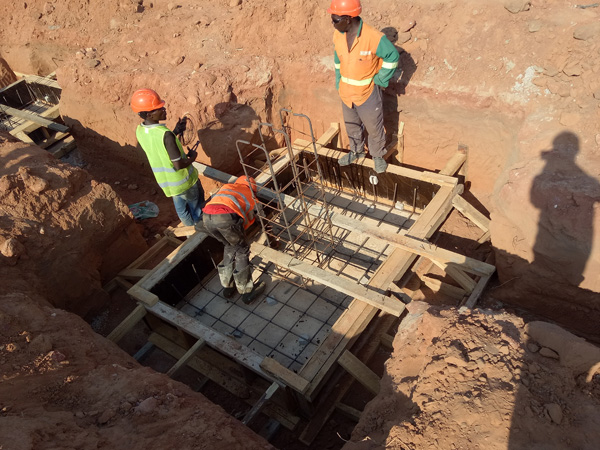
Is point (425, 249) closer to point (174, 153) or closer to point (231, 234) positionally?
point (231, 234)

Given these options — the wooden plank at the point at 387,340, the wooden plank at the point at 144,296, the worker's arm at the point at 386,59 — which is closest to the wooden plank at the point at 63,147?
the wooden plank at the point at 144,296

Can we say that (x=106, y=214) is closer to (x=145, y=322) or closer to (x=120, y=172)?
(x=145, y=322)

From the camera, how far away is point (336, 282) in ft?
14.5

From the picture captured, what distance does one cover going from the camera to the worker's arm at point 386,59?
191 inches

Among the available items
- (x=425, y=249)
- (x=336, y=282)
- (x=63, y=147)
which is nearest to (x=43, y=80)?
(x=63, y=147)

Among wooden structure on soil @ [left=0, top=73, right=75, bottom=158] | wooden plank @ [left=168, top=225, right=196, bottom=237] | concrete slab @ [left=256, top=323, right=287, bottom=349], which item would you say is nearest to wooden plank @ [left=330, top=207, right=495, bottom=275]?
concrete slab @ [left=256, top=323, right=287, bottom=349]

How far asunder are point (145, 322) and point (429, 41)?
4941 millimetres

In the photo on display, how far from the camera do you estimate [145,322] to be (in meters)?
5.10

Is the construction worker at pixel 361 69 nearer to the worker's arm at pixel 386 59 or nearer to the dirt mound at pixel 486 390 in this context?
the worker's arm at pixel 386 59

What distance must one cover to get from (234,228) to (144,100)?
169cm

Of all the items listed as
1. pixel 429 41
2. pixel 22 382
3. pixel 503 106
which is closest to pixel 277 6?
pixel 429 41

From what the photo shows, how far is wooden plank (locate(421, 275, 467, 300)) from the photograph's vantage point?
478 cm

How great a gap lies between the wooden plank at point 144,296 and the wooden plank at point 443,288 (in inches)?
116

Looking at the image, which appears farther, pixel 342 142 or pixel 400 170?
pixel 342 142
